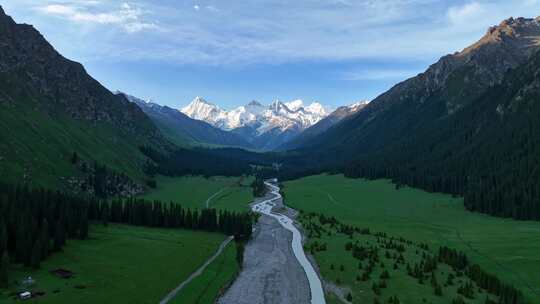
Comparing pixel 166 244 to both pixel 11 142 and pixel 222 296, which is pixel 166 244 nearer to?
pixel 222 296

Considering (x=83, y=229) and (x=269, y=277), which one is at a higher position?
(x=83, y=229)

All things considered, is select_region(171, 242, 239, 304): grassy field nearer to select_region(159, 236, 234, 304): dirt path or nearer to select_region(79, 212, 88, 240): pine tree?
select_region(159, 236, 234, 304): dirt path

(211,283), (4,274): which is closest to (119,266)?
(211,283)

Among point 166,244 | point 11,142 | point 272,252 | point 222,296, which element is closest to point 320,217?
point 272,252

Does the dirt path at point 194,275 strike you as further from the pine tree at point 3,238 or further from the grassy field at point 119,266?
the pine tree at point 3,238

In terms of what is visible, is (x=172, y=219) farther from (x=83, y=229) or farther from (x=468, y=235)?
(x=468, y=235)

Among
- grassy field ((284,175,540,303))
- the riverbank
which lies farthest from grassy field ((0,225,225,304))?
grassy field ((284,175,540,303))
